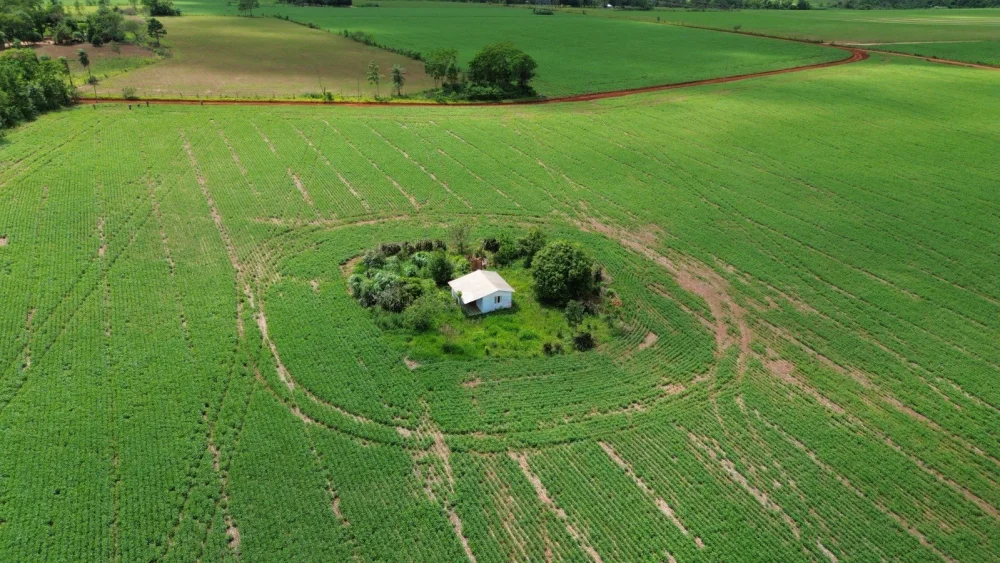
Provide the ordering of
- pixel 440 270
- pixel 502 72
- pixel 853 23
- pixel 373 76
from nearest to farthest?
pixel 440 270 < pixel 502 72 < pixel 373 76 < pixel 853 23

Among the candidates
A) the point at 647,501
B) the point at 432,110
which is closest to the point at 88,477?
the point at 647,501

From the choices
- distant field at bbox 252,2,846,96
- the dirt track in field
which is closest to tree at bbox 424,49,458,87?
the dirt track in field

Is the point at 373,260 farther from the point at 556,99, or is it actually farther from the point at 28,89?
the point at 28,89

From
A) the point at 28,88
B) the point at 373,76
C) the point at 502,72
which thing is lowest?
the point at 373,76

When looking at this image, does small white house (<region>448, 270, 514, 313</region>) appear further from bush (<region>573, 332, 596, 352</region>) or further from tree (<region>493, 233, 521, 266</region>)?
bush (<region>573, 332, 596, 352</region>)

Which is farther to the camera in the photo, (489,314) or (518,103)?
(518,103)

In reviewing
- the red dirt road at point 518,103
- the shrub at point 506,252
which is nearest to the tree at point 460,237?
the shrub at point 506,252

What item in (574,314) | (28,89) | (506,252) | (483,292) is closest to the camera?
(574,314)

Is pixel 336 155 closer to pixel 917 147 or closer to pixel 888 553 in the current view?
pixel 888 553

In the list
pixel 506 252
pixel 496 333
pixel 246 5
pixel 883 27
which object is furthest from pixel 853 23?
pixel 496 333
